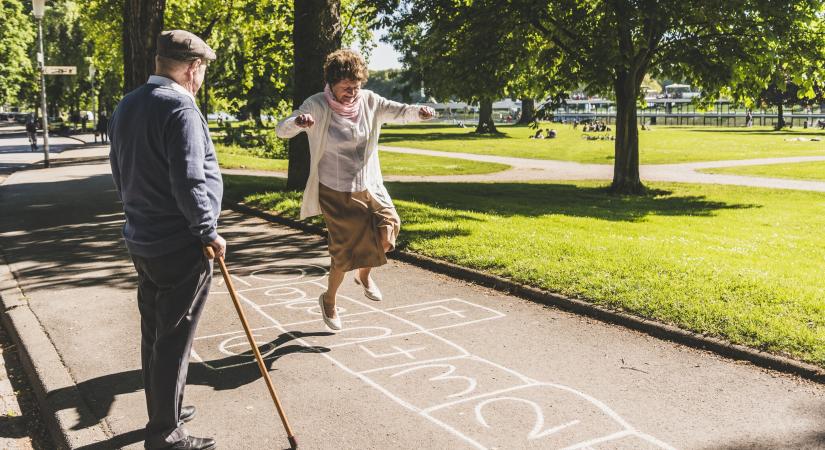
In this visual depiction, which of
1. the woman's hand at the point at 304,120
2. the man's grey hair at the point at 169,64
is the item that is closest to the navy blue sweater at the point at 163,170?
the man's grey hair at the point at 169,64

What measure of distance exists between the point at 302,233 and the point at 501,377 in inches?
264

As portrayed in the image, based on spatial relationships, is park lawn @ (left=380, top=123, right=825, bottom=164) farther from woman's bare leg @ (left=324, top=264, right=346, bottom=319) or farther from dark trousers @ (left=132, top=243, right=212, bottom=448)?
dark trousers @ (left=132, top=243, right=212, bottom=448)

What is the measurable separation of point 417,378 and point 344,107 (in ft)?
6.81

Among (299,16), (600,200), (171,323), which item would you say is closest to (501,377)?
(171,323)

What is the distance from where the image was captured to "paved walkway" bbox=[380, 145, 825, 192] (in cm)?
2167

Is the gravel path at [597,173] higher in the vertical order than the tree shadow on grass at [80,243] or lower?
higher

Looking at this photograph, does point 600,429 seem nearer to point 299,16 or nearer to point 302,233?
point 302,233

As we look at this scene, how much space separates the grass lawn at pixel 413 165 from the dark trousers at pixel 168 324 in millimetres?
19621

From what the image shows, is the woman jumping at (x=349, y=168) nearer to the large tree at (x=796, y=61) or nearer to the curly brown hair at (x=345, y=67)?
the curly brown hair at (x=345, y=67)

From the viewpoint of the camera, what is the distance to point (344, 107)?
5598 millimetres

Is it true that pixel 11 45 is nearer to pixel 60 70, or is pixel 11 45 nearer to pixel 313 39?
pixel 60 70

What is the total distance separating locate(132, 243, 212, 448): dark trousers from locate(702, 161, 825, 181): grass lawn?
22672 mm

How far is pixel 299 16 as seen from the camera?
45.2ft

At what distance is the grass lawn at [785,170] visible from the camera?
23156 millimetres
